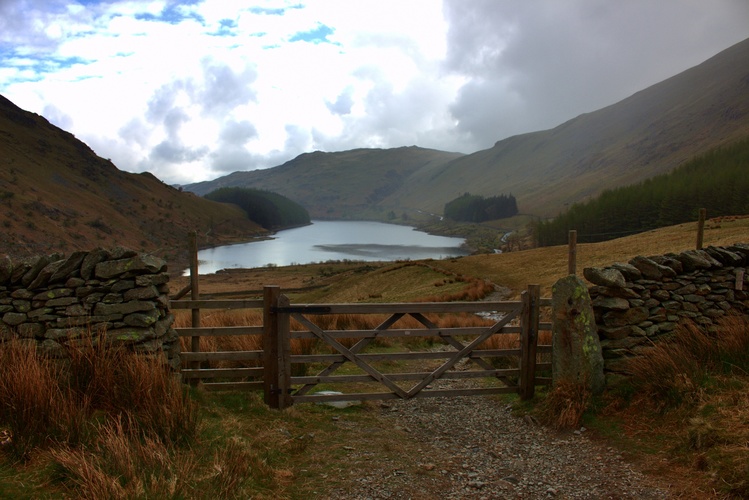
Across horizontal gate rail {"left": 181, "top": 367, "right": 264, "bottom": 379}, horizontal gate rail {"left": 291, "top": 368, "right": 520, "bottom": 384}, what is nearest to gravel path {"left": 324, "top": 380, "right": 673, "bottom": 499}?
horizontal gate rail {"left": 291, "top": 368, "right": 520, "bottom": 384}

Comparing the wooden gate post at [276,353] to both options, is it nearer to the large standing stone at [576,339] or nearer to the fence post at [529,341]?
the fence post at [529,341]

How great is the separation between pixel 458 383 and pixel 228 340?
4.41 meters

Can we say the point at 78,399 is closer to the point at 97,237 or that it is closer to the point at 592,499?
the point at 592,499

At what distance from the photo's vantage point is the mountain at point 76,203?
66500 mm

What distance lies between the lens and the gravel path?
479cm

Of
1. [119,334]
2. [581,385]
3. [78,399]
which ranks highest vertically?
[119,334]

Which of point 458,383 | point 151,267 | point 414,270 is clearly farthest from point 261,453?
point 414,270

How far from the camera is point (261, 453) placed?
5121 mm

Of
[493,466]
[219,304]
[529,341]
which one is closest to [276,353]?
[219,304]

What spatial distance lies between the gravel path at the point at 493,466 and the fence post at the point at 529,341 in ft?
1.96

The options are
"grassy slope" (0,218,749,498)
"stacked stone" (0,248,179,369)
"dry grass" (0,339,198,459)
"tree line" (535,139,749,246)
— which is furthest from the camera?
"tree line" (535,139,749,246)

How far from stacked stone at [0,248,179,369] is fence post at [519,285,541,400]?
5.11 m

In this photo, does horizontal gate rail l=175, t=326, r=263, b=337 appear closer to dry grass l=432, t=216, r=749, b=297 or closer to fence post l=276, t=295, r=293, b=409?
fence post l=276, t=295, r=293, b=409

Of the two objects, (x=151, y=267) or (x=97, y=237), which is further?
(x=97, y=237)
